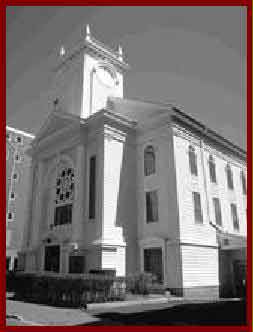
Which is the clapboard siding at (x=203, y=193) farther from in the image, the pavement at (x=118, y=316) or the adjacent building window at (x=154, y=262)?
the pavement at (x=118, y=316)

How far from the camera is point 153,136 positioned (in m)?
25.6

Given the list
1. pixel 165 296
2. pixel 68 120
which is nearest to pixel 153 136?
pixel 68 120

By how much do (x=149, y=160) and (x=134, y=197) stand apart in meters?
3.16

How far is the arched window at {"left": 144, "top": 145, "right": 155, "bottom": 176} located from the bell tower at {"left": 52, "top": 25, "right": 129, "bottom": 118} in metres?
7.13

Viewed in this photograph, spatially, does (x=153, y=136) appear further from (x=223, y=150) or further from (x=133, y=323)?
(x=133, y=323)

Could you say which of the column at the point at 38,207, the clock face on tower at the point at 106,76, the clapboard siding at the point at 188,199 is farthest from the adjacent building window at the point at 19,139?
the clapboard siding at the point at 188,199

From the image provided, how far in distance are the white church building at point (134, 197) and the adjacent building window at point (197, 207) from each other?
77mm

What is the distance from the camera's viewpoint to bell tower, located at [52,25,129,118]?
3041 centimetres

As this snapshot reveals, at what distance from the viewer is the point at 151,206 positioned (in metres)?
24.2

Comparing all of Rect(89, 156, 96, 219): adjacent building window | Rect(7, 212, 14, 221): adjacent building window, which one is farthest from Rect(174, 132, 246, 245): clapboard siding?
Rect(7, 212, 14, 221): adjacent building window

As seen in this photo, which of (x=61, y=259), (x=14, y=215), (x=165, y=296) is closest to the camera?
(x=165, y=296)

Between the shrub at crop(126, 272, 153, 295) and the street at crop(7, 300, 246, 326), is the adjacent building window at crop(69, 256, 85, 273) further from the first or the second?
the street at crop(7, 300, 246, 326)

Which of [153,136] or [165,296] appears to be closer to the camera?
[165,296]

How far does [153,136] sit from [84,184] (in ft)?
21.7
